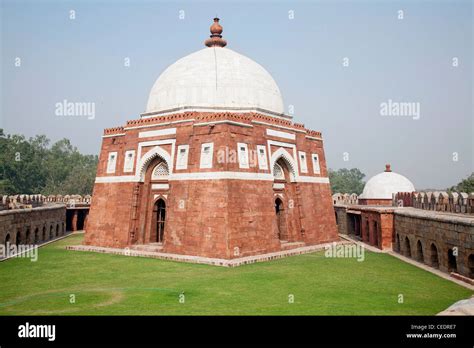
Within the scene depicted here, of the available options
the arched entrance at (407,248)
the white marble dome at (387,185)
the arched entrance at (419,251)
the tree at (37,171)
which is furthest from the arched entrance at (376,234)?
the tree at (37,171)

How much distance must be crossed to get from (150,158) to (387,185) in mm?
19667

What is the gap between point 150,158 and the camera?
23.9m

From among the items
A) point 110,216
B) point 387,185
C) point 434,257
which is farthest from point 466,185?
point 110,216

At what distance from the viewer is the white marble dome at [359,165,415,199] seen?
108 ft

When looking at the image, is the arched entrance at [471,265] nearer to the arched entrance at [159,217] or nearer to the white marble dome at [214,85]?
the white marble dome at [214,85]

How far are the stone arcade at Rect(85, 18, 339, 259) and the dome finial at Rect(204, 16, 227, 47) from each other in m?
0.07

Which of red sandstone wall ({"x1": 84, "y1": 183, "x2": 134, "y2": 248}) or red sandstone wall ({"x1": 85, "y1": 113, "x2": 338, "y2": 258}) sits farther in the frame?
red sandstone wall ({"x1": 84, "y1": 183, "x2": 134, "y2": 248})

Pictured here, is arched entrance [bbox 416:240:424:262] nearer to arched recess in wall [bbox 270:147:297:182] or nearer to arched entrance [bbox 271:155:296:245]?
arched entrance [bbox 271:155:296:245]

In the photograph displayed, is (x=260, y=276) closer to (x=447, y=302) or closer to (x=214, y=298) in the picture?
(x=214, y=298)

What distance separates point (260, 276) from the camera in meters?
16.0

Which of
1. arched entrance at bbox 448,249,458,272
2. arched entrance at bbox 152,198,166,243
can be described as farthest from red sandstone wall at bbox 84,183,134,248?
arched entrance at bbox 448,249,458,272

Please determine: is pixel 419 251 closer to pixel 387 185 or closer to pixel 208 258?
pixel 208 258

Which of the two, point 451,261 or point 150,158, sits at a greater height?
point 150,158
